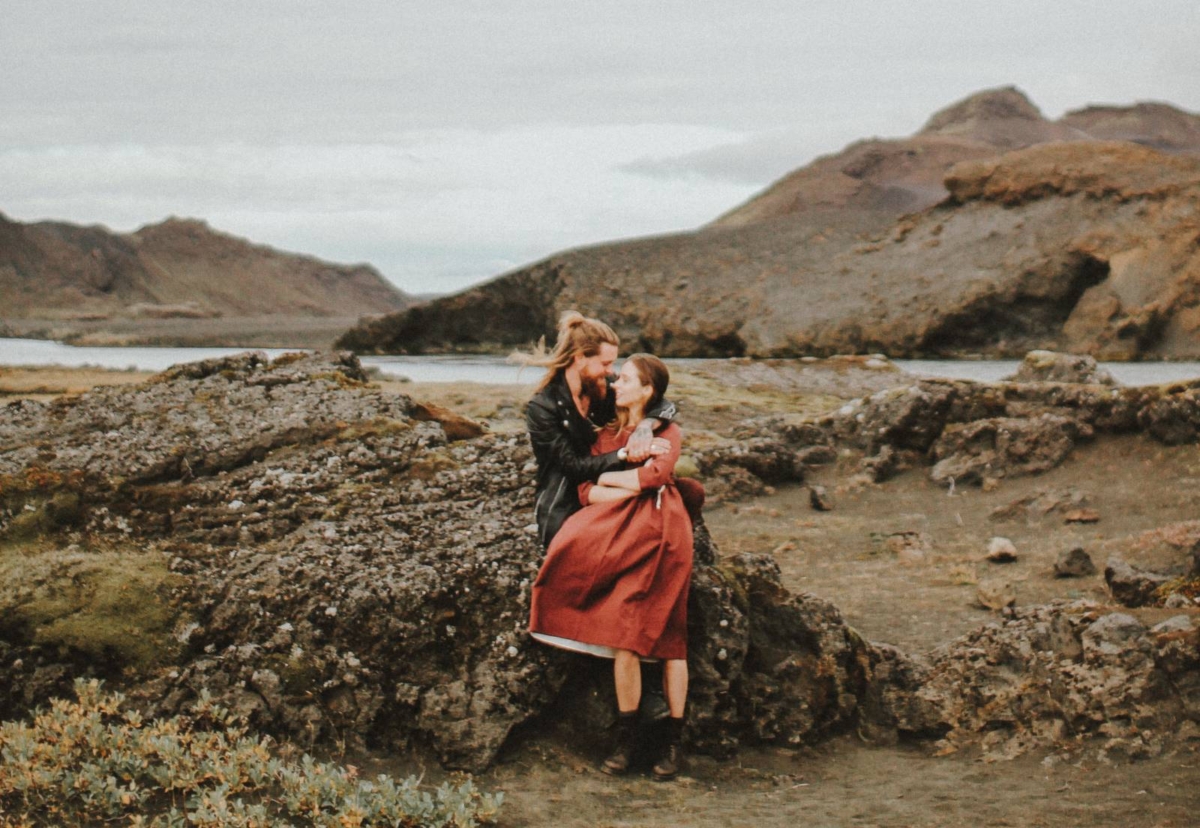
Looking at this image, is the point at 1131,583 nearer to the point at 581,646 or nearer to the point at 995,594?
the point at 995,594

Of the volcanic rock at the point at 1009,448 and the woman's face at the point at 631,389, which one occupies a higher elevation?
the woman's face at the point at 631,389

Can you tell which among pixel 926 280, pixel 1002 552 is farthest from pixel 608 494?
pixel 926 280

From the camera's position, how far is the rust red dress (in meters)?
6.70

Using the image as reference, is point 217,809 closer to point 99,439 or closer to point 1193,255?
point 99,439

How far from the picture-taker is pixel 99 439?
28.3 feet

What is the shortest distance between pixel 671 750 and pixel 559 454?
180 centimetres

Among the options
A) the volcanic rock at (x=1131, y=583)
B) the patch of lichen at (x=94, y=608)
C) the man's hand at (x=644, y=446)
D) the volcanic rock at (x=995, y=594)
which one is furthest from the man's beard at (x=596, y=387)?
the volcanic rock at (x=995, y=594)

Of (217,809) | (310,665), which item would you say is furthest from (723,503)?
(217,809)

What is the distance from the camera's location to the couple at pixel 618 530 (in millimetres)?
6688

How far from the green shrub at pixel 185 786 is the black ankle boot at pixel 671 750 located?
1.02 meters

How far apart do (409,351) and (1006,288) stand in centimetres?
4779

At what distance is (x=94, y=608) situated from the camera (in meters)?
7.05

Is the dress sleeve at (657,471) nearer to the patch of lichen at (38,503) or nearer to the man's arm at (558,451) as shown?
the man's arm at (558,451)

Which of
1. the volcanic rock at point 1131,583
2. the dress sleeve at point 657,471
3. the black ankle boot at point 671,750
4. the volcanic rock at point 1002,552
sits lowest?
the black ankle boot at point 671,750
